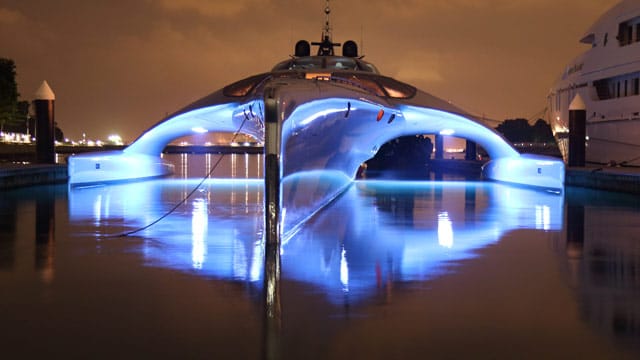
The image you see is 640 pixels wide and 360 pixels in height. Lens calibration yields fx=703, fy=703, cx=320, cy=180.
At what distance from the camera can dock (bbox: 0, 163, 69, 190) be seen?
1884 centimetres

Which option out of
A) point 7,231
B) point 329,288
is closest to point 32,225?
point 7,231

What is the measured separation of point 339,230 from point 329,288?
4.36 meters

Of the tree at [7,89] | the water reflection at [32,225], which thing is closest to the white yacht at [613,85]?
the water reflection at [32,225]

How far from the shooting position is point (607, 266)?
24.2 ft

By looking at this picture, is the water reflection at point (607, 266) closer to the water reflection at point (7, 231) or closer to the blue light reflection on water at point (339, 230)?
the blue light reflection on water at point (339, 230)

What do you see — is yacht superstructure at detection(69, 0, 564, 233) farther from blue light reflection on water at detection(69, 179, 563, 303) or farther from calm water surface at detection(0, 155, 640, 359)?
calm water surface at detection(0, 155, 640, 359)

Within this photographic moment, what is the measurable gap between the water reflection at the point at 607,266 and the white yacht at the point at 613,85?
14.5m

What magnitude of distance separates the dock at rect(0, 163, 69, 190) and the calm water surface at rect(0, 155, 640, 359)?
24.5 ft

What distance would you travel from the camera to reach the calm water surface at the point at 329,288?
4.45 metres

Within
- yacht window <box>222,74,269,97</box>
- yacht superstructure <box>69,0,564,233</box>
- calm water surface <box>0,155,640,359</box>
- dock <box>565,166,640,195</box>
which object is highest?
yacht window <box>222,74,269,97</box>

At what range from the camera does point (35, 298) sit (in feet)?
18.5

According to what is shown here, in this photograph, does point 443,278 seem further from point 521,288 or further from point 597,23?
point 597,23

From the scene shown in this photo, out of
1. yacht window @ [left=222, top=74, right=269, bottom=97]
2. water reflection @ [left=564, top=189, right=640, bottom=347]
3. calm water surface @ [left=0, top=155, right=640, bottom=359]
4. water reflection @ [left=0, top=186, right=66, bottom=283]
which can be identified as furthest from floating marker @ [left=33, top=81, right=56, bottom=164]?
water reflection @ [left=564, top=189, right=640, bottom=347]

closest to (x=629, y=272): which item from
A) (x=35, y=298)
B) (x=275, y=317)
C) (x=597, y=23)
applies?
(x=275, y=317)
